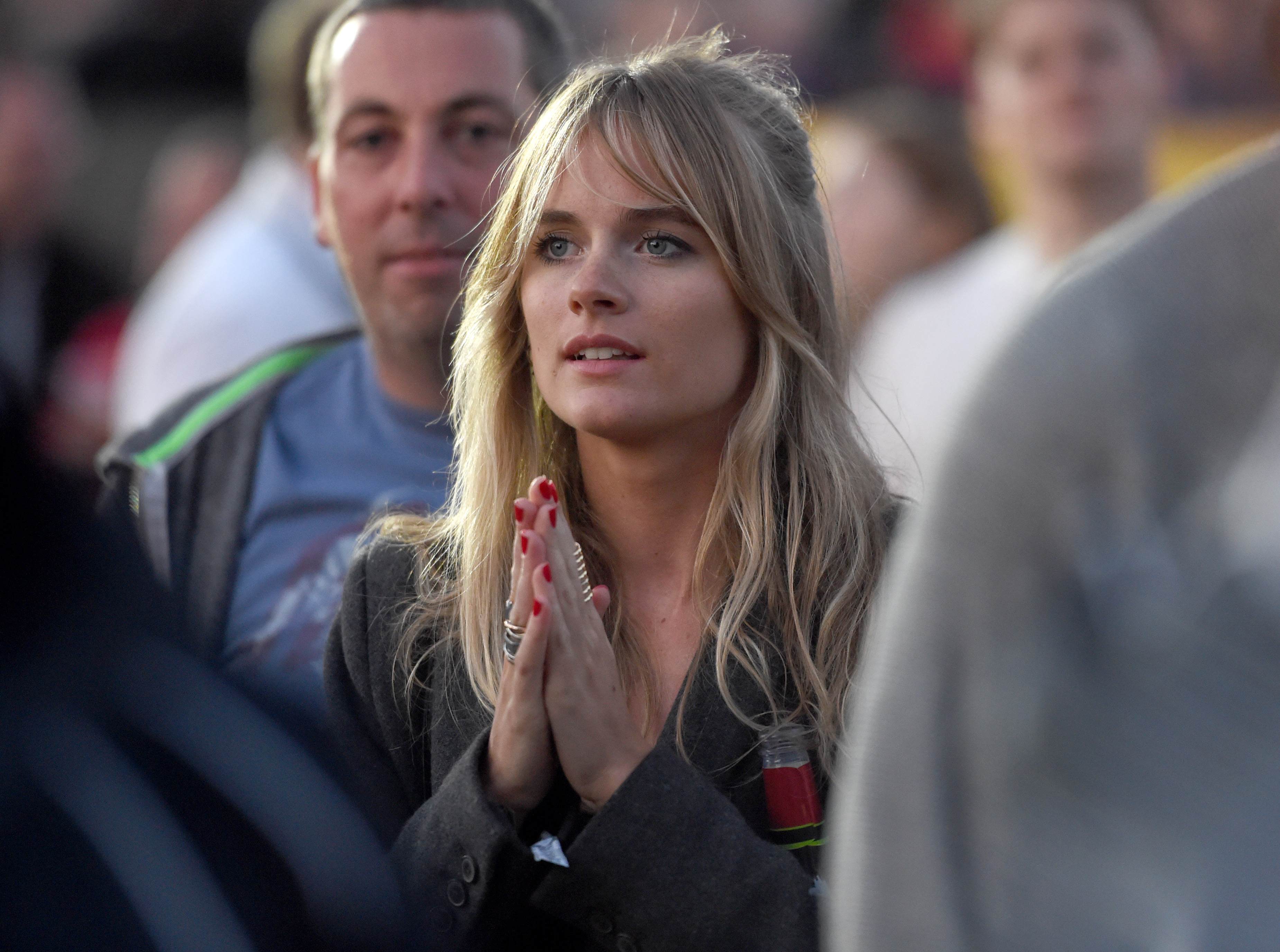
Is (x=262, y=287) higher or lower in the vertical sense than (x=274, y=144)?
lower

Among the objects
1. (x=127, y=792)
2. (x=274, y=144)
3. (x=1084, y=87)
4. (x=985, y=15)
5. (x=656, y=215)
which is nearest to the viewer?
(x=127, y=792)

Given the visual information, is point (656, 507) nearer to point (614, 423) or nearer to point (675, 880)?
point (614, 423)

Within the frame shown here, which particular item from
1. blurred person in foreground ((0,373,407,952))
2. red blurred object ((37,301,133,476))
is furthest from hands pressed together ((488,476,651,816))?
red blurred object ((37,301,133,476))

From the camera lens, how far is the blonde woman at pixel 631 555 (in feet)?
5.16

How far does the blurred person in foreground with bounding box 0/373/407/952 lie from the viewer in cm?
86

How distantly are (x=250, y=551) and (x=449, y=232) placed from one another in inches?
25.7

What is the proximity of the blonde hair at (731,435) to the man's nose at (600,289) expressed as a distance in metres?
0.11

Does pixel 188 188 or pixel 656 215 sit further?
pixel 188 188

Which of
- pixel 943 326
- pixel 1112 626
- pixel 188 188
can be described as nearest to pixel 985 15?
pixel 943 326

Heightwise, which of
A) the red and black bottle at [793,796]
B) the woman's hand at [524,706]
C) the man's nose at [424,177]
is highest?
the man's nose at [424,177]

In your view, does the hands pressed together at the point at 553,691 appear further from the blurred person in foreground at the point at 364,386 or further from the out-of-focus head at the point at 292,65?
the out-of-focus head at the point at 292,65

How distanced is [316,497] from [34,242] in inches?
169

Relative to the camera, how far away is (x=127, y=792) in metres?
0.88

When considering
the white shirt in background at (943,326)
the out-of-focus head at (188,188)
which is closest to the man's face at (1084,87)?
the white shirt in background at (943,326)
